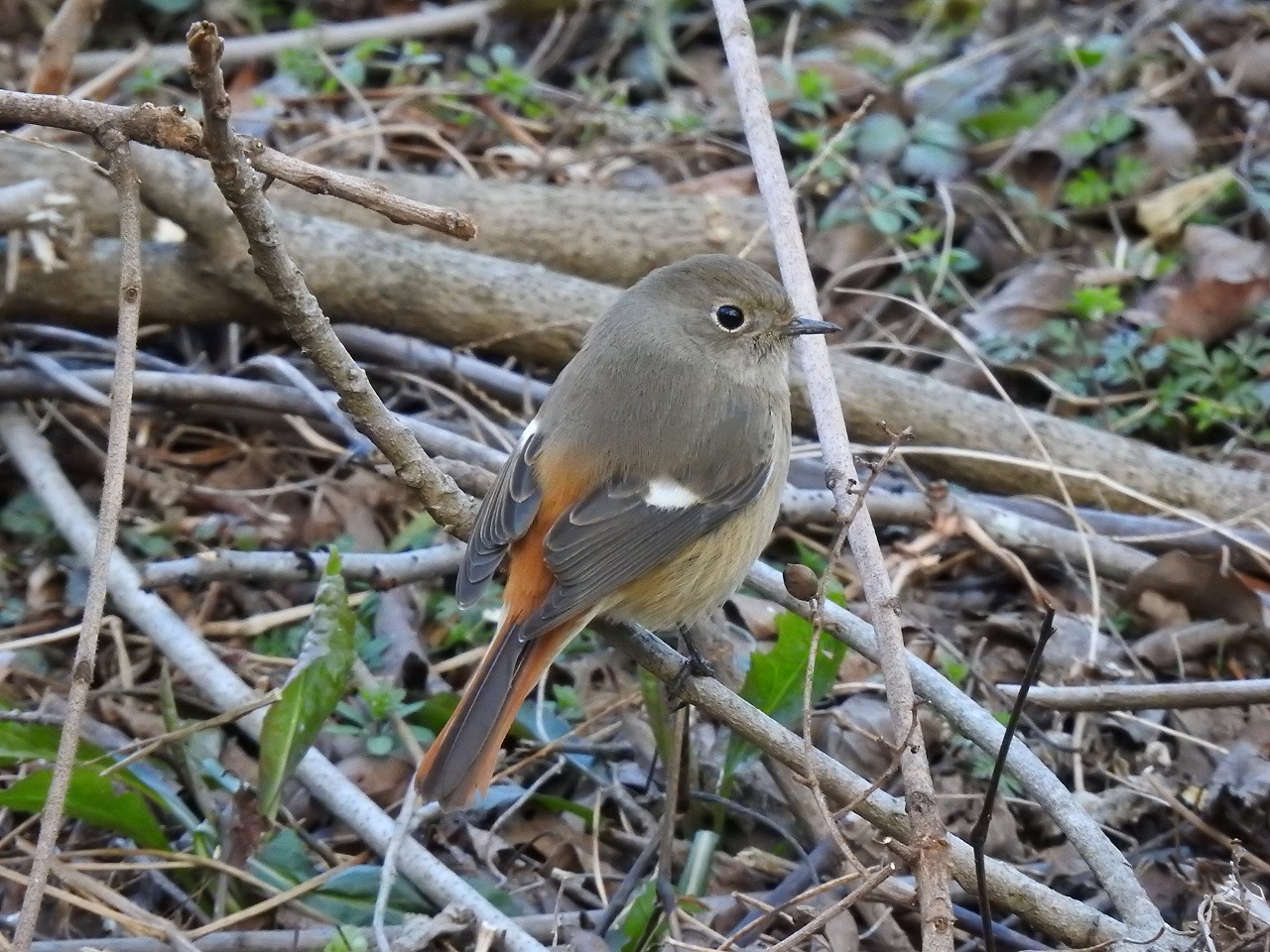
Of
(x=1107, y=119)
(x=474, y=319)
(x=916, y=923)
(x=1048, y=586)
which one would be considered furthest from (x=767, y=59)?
(x=916, y=923)

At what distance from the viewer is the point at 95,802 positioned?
3008mm

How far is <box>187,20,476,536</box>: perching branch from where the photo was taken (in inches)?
74.4

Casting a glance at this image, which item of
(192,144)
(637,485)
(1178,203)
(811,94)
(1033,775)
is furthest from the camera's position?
(811,94)

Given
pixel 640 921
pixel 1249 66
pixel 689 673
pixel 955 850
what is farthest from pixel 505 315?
pixel 1249 66

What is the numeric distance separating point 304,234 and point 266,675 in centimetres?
157

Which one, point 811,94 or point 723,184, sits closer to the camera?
point 723,184

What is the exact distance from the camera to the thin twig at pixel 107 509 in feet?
7.08

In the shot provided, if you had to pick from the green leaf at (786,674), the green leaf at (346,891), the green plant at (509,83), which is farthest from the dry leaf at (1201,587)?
the green plant at (509,83)

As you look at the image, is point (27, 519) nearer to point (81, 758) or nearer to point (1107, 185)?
point (81, 758)

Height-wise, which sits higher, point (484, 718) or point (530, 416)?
point (484, 718)

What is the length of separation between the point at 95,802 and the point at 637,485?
1.43 metres

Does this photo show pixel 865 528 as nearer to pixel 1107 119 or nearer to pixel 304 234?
pixel 304 234

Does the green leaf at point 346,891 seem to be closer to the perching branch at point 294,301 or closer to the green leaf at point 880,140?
the perching branch at point 294,301

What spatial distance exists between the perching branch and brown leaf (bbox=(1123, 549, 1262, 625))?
2065 mm
